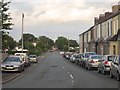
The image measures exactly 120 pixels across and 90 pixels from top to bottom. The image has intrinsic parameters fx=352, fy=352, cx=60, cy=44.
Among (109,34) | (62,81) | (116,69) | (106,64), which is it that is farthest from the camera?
(109,34)

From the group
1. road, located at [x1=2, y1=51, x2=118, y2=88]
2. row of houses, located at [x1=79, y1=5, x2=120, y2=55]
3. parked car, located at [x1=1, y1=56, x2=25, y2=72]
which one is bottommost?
road, located at [x1=2, y1=51, x2=118, y2=88]

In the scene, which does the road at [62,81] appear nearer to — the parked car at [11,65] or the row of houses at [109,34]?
the parked car at [11,65]

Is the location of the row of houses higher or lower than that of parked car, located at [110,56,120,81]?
higher

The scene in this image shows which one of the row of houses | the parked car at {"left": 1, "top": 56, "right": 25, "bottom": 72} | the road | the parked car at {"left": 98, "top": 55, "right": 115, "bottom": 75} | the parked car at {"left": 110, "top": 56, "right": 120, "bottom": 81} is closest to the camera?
the road

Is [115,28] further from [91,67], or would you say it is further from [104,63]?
[104,63]

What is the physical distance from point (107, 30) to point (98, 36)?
957 centimetres

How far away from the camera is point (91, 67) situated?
112 ft

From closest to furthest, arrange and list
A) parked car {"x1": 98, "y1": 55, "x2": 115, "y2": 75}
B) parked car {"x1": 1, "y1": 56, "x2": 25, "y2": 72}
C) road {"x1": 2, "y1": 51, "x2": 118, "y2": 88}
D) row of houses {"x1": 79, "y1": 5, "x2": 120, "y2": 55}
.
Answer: road {"x1": 2, "y1": 51, "x2": 118, "y2": 88} → parked car {"x1": 98, "y1": 55, "x2": 115, "y2": 75} → parked car {"x1": 1, "y1": 56, "x2": 25, "y2": 72} → row of houses {"x1": 79, "y1": 5, "x2": 120, "y2": 55}

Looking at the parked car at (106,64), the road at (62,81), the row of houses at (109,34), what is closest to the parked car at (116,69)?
the road at (62,81)

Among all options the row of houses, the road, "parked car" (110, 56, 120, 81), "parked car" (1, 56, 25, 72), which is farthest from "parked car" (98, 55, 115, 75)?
the row of houses

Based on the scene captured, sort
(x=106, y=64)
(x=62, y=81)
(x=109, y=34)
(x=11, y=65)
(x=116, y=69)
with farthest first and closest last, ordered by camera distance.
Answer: (x=109, y=34)
(x=11, y=65)
(x=106, y=64)
(x=116, y=69)
(x=62, y=81)

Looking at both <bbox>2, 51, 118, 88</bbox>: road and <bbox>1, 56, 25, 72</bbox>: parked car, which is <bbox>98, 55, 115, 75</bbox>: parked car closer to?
<bbox>2, 51, 118, 88</bbox>: road

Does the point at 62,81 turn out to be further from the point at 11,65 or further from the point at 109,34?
the point at 109,34

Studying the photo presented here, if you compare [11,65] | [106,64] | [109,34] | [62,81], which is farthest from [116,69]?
[109,34]
